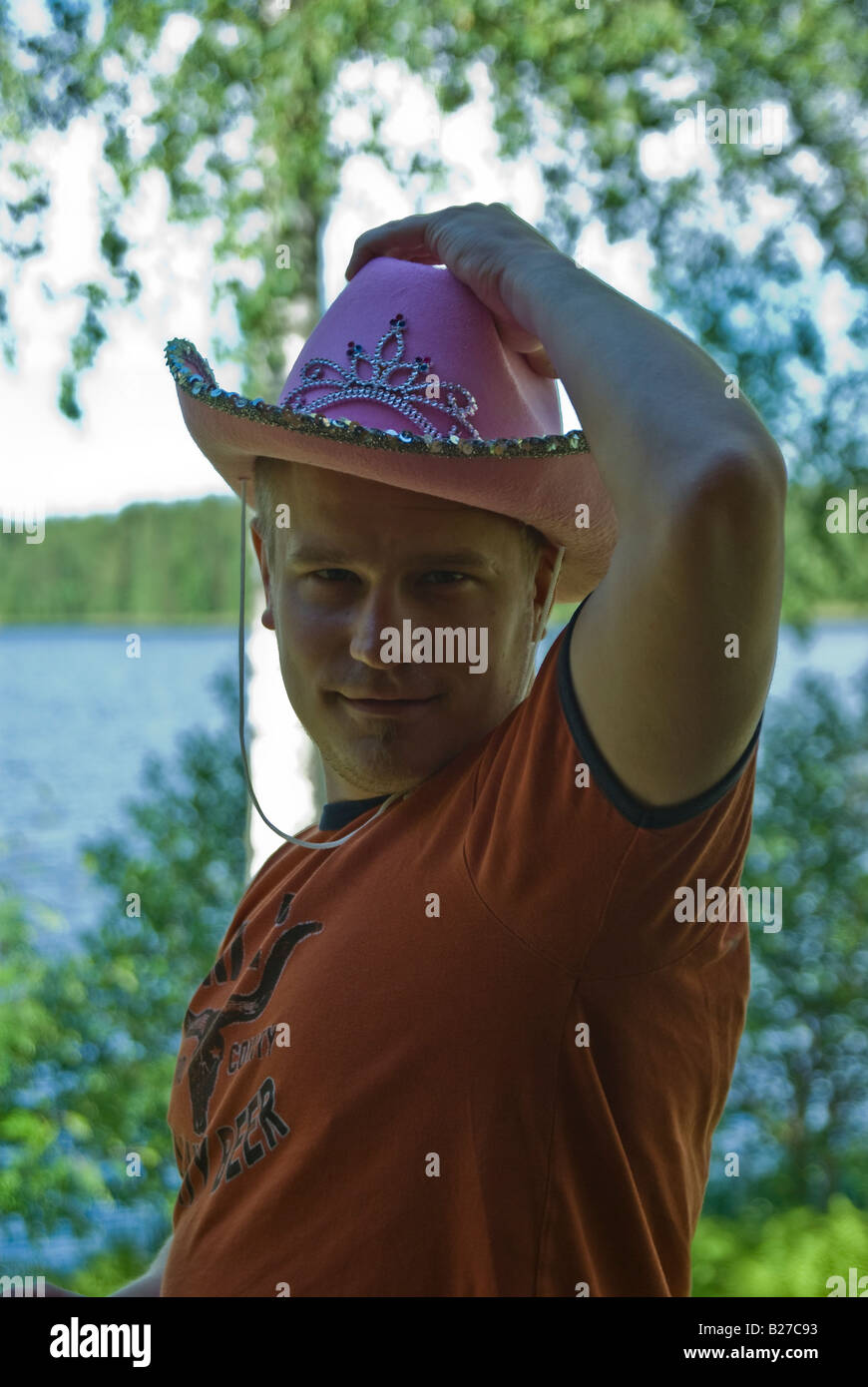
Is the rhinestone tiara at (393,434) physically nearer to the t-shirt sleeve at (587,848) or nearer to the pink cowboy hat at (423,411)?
the pink cowboy hat at (423,411)

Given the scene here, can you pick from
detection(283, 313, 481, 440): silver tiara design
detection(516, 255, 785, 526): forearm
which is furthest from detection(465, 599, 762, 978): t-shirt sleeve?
detection(283, 313, 481, 440): silver tiara design

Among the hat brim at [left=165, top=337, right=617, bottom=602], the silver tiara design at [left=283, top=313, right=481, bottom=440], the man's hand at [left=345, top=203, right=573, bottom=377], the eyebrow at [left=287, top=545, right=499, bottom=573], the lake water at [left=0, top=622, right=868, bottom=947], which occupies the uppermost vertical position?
the lake water at [left=0, top=622, right=868, bottom=947]

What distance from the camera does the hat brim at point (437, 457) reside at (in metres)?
1.35

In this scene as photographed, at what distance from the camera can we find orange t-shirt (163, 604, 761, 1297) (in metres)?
1.08

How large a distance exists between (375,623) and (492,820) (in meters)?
0.31

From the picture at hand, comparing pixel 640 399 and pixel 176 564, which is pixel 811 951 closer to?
pixel 640 399

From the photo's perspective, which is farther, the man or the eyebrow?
the eyebrow

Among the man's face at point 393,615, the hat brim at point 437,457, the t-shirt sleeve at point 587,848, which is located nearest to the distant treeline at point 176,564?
the hat brim at point 437,457

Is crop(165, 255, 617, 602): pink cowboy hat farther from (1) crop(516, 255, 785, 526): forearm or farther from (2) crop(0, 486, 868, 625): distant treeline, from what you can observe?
(2) crop(0, 486, 868, 625): distant treeline

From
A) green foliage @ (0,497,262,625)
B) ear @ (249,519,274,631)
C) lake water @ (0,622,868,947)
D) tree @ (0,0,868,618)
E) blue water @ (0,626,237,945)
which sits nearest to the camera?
ear @ (249,519,274,631)

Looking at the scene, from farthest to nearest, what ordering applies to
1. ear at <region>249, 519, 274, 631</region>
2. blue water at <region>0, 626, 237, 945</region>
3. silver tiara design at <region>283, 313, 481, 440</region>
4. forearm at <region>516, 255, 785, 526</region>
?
blue water at <region>0, 626, 237, 945</region>
ear at <region>249, 519, 274, 631</region>
silver tiara design at <region>283, 313, 481, 440</region>
forearm at <region>516, 255, 785, 526</region>

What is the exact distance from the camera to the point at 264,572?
5.45 ft

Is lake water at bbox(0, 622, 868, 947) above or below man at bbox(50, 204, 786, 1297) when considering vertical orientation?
above
